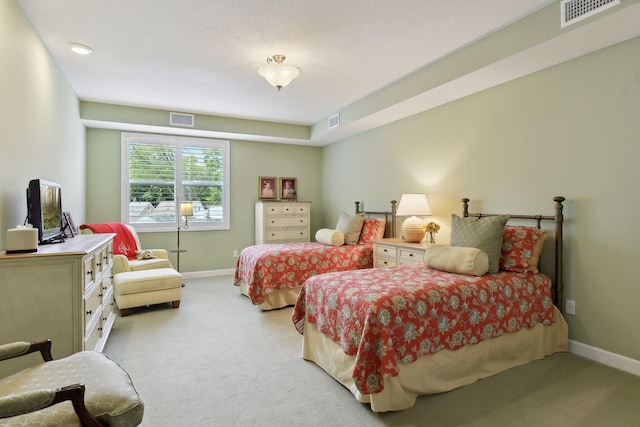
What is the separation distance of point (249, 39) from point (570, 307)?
11.8 feet

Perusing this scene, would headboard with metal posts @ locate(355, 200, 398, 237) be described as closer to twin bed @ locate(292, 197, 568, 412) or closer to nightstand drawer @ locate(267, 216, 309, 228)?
nightstand drawer @ locate(267, 216, 309, 228)

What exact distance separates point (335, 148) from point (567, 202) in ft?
13.7

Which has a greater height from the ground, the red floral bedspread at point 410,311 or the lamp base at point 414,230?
the lamp base at point 414,230

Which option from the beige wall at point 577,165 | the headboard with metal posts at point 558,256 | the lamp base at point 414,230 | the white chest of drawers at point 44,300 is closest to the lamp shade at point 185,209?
the white chest of drawers at point 44,300

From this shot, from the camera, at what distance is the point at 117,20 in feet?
9.03

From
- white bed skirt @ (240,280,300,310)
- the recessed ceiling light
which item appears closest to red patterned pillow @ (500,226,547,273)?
white bed skirt @ (240,280,300,310)

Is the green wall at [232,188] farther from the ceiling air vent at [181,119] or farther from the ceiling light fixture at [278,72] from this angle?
the ceiling light fixture at [278,72]

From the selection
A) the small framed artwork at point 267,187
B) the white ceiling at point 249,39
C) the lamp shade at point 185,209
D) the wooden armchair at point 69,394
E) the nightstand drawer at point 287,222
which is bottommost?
the wooden armchair at point 69,394

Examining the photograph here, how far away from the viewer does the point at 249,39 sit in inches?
120

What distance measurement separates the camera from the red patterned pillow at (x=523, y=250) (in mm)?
2869

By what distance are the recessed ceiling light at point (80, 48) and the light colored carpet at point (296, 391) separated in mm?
2719

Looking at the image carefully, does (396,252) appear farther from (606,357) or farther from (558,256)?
(606,357)

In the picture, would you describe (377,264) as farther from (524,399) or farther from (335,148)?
(335,148)

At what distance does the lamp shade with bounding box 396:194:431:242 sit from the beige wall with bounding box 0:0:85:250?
3.63 metres
